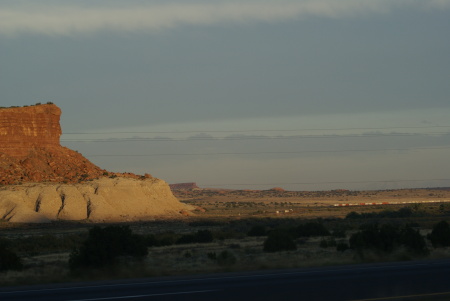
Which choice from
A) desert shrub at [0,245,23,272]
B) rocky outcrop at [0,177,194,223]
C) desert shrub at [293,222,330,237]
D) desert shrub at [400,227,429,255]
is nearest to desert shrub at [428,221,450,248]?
desert shrub at [400,227,429,255]

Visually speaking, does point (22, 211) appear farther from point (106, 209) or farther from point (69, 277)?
point (69, 277)

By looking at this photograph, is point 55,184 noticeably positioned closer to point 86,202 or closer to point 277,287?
point 86,202

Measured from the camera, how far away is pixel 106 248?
30312 mm

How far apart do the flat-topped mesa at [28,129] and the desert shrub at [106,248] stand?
238 feet

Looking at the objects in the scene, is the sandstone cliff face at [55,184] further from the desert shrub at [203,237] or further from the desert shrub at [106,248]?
the desert shrub at [106,248]

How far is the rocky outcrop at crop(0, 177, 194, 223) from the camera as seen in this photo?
8638 centimetres

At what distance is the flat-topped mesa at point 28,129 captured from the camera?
10112 centimetres

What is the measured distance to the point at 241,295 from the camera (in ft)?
63.4

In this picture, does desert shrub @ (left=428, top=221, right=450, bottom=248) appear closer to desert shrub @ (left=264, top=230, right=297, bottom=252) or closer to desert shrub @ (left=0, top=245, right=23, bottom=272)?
desert shrub @ (left=264, top=230, right=297, bottom=252)

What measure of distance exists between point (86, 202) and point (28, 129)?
19058 millimetres

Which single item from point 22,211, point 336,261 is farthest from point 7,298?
point 22,211

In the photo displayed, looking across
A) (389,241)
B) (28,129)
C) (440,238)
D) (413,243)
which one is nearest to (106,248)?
(389,241)

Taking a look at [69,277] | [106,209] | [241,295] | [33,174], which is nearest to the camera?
[241,295]

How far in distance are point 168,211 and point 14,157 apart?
78.2 ft
